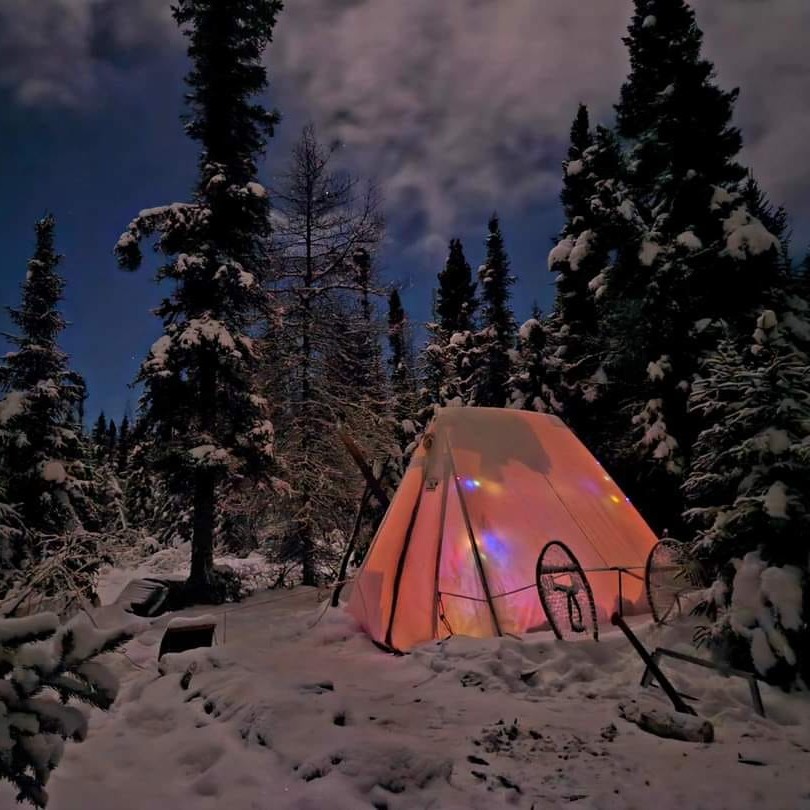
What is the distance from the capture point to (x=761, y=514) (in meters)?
5.29

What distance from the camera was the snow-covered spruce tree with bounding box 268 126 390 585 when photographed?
15.4 meters

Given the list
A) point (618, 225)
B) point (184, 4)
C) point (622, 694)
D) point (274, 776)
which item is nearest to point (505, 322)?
point (618, 225)

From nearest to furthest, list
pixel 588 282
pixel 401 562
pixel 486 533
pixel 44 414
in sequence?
pixel 486 533 → pixel 401 562 → pixel 44 414 → pixel 588 282

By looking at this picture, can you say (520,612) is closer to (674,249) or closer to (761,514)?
(761,514)

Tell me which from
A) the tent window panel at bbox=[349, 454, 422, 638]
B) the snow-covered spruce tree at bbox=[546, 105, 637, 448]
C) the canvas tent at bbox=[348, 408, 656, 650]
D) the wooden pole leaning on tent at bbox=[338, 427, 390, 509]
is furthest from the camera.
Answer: the snow-covered spruce tree at bbox=[546, 105, 637, 448]

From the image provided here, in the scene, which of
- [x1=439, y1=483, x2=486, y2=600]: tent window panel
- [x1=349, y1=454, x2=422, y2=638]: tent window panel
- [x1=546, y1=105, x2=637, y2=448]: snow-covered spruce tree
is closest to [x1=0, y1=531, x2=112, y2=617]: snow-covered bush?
[x1=349, y1=454, x2=422, y2=638]: tent window panel

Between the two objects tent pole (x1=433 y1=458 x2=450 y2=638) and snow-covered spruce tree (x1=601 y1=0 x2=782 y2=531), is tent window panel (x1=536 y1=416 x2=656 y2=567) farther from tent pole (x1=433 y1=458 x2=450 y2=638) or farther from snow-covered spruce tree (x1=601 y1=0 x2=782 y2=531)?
snow-covered spruce tree (x1=601 y1=0 x2=782 y2=531)

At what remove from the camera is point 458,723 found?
4.70 m

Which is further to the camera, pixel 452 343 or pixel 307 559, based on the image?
pixel 452 343

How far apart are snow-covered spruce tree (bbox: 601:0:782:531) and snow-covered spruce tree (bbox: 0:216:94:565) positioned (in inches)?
579

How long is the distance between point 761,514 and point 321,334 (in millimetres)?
12786

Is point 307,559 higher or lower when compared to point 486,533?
lower

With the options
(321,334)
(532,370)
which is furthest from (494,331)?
(321,334)

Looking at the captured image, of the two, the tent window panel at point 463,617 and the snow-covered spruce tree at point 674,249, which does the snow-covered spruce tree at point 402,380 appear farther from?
the tent window panel at point 463,617
